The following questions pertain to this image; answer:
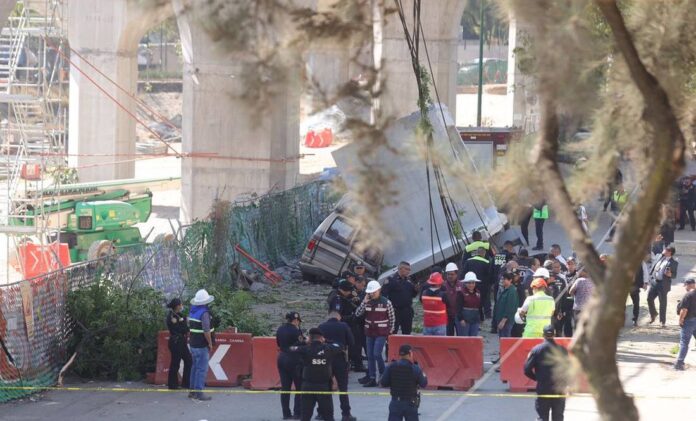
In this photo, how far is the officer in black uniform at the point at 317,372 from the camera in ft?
49.1

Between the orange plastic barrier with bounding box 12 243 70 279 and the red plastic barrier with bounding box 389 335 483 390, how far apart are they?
472 inches

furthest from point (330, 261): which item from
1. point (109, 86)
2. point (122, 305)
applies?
point (109, 86)

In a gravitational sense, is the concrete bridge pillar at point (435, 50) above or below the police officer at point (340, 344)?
above

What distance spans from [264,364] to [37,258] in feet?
39.4

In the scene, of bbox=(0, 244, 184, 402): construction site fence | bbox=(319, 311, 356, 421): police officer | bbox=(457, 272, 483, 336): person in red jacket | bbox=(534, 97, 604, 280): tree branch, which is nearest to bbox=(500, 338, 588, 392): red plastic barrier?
bbox=(457, 272, 483, 336): person in red jacket

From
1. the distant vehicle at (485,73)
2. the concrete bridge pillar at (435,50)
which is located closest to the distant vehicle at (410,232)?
the concrete bridge pillar at (435,50)

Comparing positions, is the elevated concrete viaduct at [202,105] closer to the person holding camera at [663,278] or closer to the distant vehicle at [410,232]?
the distant vehicle at [410,232]

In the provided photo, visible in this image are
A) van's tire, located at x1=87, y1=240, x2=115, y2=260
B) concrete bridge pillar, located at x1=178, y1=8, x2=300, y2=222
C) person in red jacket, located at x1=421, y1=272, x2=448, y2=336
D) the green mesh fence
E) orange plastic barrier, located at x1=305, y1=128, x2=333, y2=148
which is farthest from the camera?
orange plastic barrier, located at x1=305, y1=128, x2=333, y2=148

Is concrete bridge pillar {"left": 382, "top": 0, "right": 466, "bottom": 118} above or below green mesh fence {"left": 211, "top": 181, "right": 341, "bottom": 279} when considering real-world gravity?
above

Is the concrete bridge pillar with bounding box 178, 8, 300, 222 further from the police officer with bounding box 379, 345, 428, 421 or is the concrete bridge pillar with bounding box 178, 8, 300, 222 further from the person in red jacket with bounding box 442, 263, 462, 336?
the police officer with bounding box 379, 345, 428, 421

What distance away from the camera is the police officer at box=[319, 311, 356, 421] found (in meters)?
15.4

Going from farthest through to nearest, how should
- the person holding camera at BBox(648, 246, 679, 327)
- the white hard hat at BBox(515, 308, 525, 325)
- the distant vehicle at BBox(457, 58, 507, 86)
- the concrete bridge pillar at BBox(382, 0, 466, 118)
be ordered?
the distant vehicle at BBox(457, 58, 507, 86) → the concrete bridge pillar at BBox(382, 0, 466, 118) → the person holding camera at BBox(648, 246, 679, 327) → the white hard hat at BBox(515, 308, 525, 325)

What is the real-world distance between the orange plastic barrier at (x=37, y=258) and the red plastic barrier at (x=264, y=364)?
1067 cm

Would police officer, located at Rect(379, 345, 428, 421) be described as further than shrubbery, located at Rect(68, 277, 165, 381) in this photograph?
No
